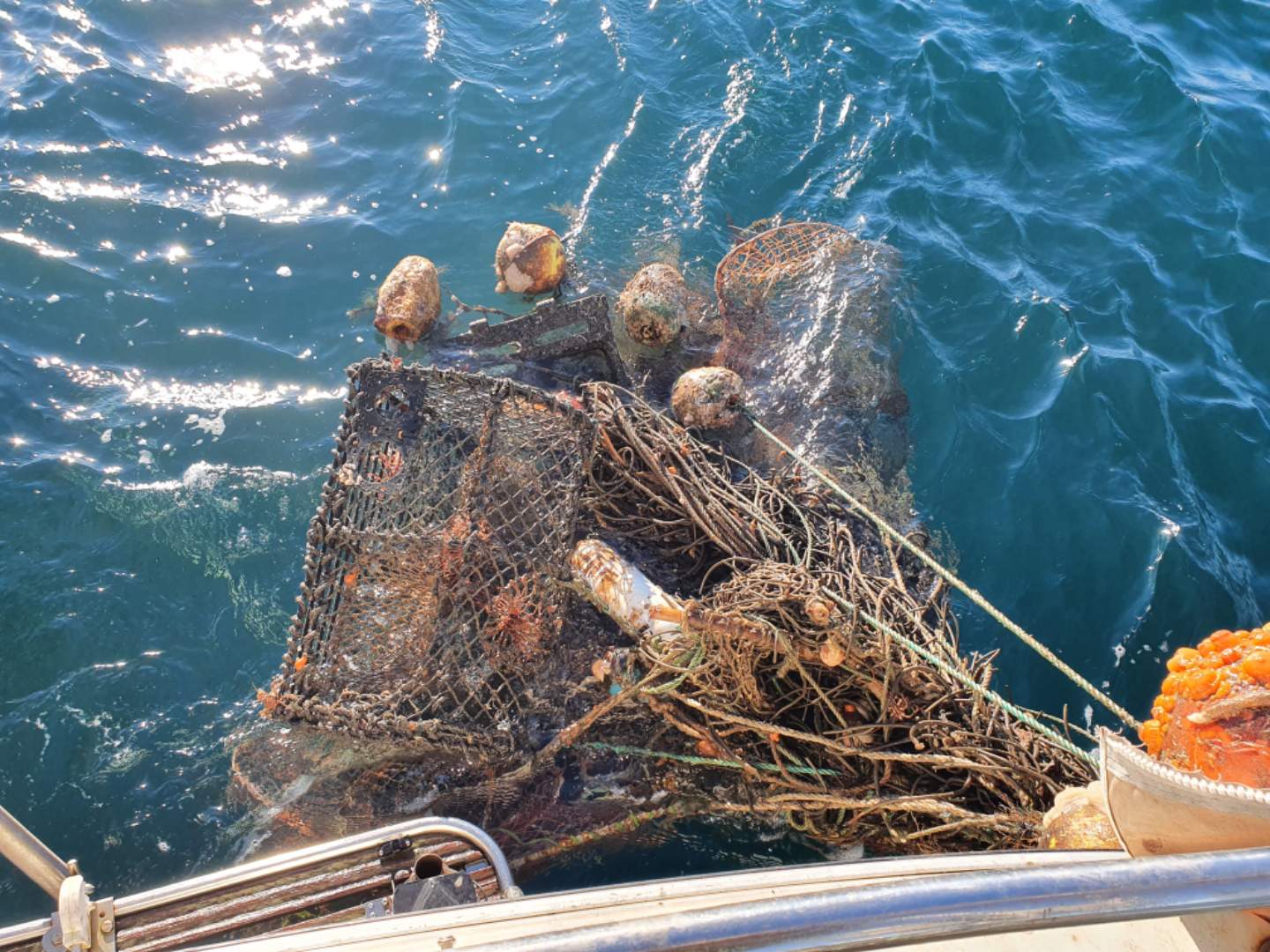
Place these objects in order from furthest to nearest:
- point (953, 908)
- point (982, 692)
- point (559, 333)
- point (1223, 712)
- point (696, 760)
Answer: point (559, 333), point (696, 760), point (982, 692), point (1223, 712), point (953, 908)

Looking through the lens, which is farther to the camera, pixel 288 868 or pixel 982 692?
pixel 982 692

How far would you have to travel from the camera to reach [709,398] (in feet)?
18.1

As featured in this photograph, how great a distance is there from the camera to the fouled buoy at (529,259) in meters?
6.33

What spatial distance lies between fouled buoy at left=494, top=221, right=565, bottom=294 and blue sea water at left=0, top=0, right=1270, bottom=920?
0.50 m

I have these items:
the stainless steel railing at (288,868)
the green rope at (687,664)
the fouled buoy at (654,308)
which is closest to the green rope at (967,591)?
the fouled buoy at (654,308)

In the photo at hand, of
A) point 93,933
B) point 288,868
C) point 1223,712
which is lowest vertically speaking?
point 288,868

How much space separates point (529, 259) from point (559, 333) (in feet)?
4.15

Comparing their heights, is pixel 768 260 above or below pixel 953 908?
below

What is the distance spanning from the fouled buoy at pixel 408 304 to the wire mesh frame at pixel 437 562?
1.70m

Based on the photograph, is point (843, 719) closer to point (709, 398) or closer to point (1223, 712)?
point (1223, 712)

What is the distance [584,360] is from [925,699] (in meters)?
2.99

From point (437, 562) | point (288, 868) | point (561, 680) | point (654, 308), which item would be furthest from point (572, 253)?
point (288, 868)

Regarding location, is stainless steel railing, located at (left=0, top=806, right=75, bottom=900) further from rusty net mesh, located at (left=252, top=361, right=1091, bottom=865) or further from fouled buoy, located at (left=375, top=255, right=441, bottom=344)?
fouled buoy, located at (left=375, top=255, right=441, bottom=344)

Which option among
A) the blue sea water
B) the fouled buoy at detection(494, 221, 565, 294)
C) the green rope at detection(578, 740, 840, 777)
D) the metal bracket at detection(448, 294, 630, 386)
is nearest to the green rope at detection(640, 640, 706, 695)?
the green rope at detection(578, 740, 840, 777)
